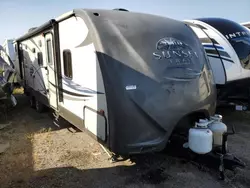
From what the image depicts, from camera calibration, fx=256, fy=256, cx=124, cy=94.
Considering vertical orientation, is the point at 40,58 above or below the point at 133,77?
below

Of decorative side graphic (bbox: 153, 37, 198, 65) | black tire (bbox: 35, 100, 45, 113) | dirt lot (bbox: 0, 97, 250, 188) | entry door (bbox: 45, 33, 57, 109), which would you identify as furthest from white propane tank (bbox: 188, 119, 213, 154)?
black tire (bbox: 35, 100, 45, 113)

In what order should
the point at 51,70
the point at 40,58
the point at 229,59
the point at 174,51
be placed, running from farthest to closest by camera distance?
the point at 40,58
the point at 229,59
the point at 51,70
the point at 174,51

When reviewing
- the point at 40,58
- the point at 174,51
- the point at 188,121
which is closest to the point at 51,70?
the point at 40,58

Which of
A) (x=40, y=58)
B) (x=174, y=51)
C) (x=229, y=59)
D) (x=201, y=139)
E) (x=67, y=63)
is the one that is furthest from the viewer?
(x=40, y=58)

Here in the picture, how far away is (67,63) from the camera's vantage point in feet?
15.5

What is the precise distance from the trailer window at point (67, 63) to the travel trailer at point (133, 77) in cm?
4

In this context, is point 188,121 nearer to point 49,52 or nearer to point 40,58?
point 49,52

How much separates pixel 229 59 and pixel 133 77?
3448 mm

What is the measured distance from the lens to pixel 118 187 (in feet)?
12.1

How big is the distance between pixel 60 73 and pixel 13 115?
13.4 feet

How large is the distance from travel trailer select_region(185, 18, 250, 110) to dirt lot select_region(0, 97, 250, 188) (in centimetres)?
91

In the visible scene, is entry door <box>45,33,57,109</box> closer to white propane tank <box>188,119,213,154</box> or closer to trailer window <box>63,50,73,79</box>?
trailer window <box>63,50,73,79</box>

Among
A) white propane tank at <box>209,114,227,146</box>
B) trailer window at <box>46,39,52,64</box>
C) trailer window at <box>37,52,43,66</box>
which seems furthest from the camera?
trailer window at <box>37,52,43,66</box>

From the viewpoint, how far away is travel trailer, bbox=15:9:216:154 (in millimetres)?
3387
